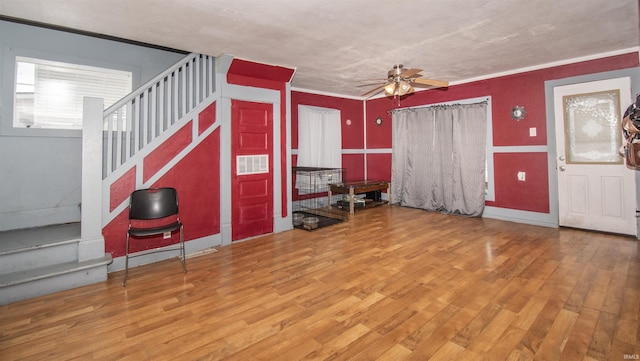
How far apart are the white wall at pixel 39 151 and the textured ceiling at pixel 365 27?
2.04ft

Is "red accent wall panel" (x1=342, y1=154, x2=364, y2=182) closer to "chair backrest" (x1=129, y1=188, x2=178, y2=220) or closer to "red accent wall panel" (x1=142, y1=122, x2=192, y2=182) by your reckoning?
"red accent wall panel" (x1=142, y1=122, x2=192, y2=182)

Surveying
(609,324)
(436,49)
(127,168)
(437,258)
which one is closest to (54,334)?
(127,168)

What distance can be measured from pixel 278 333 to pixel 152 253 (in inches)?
87.0

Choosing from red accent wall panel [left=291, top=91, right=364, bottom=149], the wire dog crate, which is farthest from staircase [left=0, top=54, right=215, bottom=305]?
red accent wall panel [left=291, top=91, right=364, bottom=149]

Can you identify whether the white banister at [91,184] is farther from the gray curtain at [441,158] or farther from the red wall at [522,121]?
the gray curtain at [441,158]

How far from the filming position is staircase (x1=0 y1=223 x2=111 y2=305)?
252cm

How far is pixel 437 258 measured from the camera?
11.0ft

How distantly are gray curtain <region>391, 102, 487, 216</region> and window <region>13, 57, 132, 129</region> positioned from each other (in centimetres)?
536

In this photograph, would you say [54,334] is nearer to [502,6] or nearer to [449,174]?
[502,6]

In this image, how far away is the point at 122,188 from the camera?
10.5 ft

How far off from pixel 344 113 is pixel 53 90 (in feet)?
17.1

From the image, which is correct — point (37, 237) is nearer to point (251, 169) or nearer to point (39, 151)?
point (39, 151)

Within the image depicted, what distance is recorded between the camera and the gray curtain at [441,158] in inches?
212

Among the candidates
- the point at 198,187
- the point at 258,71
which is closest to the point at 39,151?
the point at 198,187
